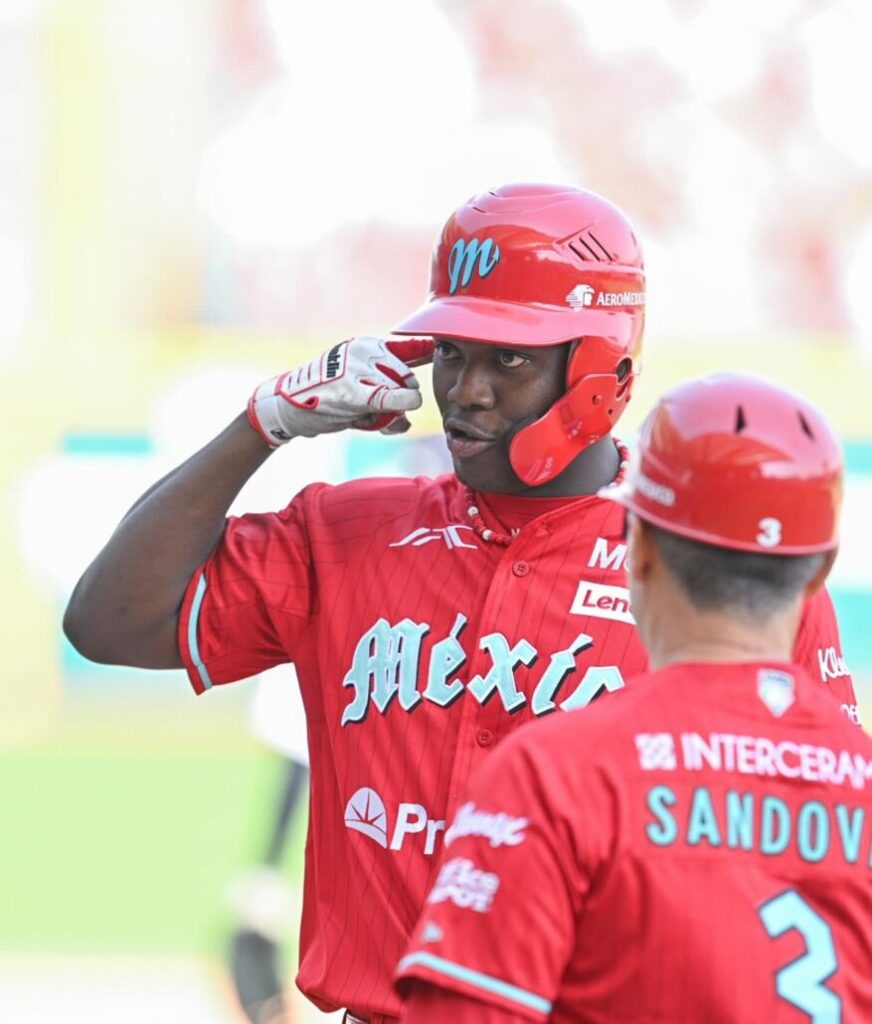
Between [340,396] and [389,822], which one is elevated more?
[340,396]

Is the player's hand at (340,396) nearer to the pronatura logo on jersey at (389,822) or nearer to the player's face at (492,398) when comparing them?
the player's face at (492,398)

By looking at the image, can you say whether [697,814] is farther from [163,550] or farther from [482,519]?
[163,550]

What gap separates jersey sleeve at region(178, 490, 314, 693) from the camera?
251 centimetres

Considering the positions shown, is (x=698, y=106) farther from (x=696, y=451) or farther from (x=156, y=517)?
(x=696, y=451)

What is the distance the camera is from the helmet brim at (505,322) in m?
2.40

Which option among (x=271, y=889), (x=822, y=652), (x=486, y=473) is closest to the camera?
(x=822, y=652)

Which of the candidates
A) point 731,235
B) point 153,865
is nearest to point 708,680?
point 153,865

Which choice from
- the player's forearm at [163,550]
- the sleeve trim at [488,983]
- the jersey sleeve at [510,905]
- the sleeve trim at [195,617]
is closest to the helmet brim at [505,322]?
the player's forearm at [163,550]

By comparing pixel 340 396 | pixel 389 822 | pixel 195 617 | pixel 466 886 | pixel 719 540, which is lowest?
pixel 389 822

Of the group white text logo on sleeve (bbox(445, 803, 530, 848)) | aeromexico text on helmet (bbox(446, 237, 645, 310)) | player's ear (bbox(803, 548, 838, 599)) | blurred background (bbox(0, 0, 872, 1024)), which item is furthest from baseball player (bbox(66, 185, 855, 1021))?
blurred background (bbox(0, 0, 872, 1024))

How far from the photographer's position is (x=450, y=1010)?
5.27 ft

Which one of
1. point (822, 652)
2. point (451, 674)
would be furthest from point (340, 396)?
point (822, 652)

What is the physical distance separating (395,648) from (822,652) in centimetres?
58

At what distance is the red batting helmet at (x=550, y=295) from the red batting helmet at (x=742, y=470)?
66 cm
